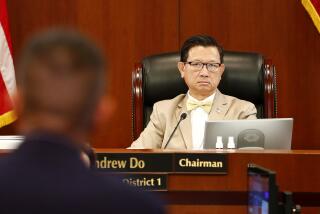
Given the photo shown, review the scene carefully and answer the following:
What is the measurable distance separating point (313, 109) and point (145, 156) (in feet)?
9.02

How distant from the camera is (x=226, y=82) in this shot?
3.55m

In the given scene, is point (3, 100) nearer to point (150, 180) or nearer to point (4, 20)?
point (4, 20)

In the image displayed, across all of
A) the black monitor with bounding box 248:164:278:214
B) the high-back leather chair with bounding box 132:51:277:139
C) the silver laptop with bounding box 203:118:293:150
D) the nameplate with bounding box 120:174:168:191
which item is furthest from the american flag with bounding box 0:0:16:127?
the black monitor with bounding box 248:164:278:214

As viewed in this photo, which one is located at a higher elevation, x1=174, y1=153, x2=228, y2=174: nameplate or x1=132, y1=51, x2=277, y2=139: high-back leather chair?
x1=132, y1=51, x2=277, y2=139: high-back leather chair

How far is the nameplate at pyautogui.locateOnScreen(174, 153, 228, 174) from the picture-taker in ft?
6.68

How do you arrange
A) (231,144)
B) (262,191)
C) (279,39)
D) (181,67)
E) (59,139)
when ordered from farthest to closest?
(279,39) < (181,67) < (231,144) < (262,191) < (59,139)

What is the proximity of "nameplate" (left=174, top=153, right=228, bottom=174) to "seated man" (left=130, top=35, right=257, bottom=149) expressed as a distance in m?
1.28

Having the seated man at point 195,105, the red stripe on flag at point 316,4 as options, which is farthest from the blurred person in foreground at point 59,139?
the red stripe on flag at point 316,4

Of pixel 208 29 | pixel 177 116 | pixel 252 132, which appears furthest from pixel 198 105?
pixel 208 29

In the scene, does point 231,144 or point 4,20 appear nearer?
point 231,144

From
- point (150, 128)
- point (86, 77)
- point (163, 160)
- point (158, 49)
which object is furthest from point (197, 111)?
point (86, 77)

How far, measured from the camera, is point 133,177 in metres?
2.03

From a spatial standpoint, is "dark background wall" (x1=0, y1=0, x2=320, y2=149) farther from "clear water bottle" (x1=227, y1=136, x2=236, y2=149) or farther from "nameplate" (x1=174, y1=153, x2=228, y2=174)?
"nameplate" (x1=174, y1=153, x2=228, y2=174)

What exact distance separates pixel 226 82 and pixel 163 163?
1.57 metres
